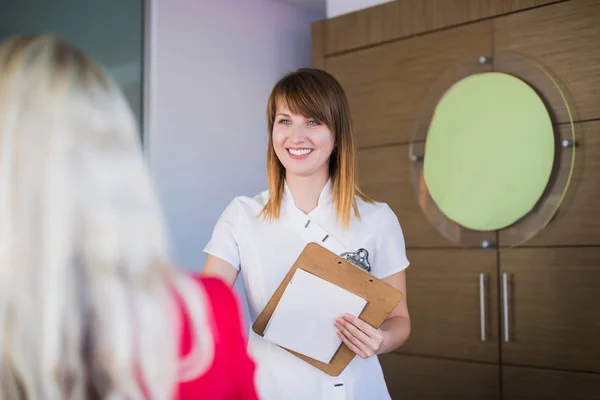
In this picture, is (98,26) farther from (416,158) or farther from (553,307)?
(553,307)

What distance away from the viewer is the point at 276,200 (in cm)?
199

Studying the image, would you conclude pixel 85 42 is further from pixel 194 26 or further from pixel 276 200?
pixel 276 200

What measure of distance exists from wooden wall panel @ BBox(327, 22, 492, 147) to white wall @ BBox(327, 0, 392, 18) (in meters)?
0.28

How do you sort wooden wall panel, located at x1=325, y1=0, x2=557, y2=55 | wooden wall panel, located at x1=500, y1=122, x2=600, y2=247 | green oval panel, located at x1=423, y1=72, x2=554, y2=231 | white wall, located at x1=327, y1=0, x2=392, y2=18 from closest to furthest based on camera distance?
wooden wall panel, located at x1=500, y1=122, x2=600, y2=247
green oval panel, located at x1=423, y1=72, x2=554, y2=231
wooden wall panel, located at x1=325, y1=0, x2=557, y2=55
white wall, located at x1=327, y1=0, x2=392, y2=18

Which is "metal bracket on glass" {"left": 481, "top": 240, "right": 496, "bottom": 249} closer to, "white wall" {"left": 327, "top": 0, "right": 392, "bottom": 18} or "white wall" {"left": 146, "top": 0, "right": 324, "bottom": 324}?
"white wall" {"left": 327, "top": 0, "right": 392, "bottom": 18}

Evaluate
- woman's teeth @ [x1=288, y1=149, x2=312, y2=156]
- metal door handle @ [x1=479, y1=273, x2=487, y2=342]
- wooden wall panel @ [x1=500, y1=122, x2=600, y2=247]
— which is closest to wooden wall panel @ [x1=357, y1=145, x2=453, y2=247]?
metal door handle @ [x1=479, y1=273, x2=487, y2=342]

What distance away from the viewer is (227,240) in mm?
1936

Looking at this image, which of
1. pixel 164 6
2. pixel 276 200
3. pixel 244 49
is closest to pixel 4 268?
pixel 276 200

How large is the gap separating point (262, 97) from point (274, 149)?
8.07ft

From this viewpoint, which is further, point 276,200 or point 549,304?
point 549,304

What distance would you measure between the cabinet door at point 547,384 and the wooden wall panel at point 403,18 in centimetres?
145

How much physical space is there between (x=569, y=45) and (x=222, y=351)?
256 cm

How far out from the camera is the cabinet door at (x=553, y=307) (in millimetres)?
2910

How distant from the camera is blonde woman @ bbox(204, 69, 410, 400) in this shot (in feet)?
6.16
